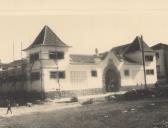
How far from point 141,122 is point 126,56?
145 ft

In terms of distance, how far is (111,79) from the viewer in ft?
191

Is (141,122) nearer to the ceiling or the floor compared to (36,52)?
nearer to the floor

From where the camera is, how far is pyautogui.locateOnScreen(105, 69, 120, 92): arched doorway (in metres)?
57.9

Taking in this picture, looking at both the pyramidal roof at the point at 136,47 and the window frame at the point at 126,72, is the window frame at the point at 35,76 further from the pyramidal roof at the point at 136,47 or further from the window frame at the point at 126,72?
the pyramidal roof at the point at 136,47

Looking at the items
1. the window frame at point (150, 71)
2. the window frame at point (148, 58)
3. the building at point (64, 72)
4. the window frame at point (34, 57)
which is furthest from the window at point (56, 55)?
the window frame at point (148, 58)

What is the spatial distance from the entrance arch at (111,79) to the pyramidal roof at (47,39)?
9.23 m

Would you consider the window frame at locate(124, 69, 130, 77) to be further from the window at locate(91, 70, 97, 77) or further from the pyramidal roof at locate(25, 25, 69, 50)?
the pyramidal roof at locate(25, 25, 69, 50)

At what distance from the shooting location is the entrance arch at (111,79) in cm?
5757

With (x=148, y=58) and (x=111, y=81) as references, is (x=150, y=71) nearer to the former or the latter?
(x=148, y=58)

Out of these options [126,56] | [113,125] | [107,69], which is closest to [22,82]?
[107,69]

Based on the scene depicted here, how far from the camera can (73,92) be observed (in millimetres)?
52344

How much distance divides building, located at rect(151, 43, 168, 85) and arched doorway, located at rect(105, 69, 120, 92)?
15314mm

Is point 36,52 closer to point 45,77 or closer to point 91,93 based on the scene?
point 45,77

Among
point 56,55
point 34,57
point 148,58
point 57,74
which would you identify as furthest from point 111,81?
point 34,57
